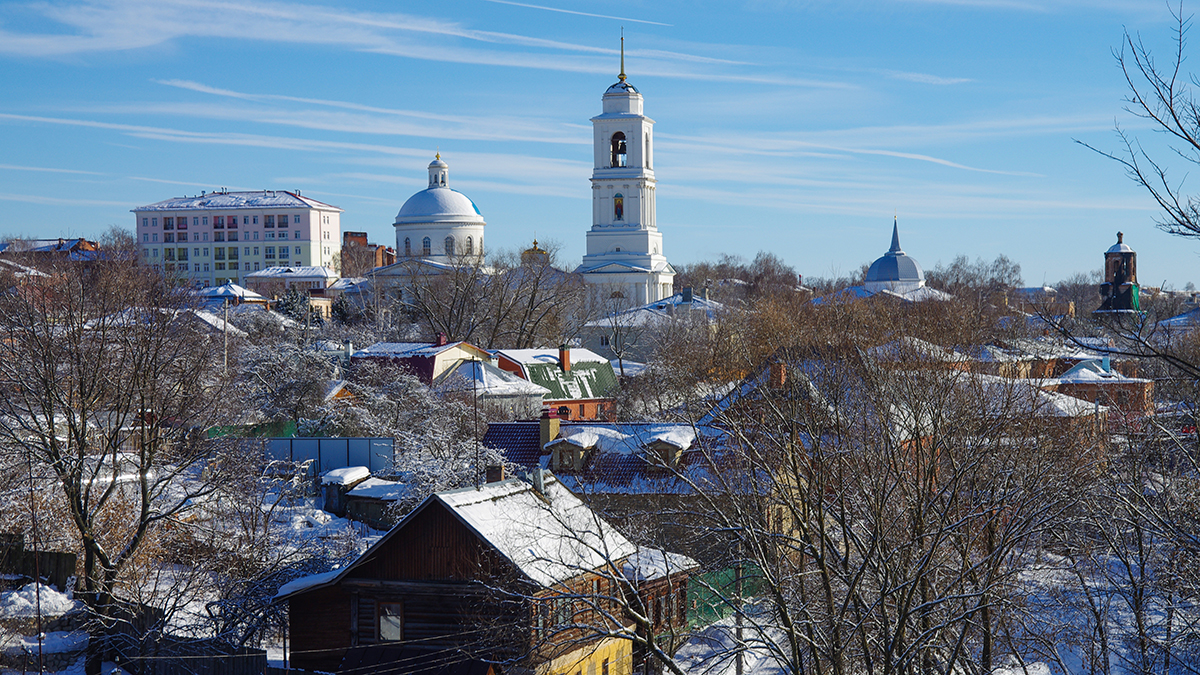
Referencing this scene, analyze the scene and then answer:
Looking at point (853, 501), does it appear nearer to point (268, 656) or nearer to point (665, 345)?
point (268, 656)

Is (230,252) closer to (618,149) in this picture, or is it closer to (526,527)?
(618,149)

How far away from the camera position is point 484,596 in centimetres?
1762

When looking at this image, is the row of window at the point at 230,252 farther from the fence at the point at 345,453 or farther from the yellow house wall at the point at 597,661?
the yellow house wall at the point at 597,661

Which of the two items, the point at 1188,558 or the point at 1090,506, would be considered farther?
the point at 1090,506

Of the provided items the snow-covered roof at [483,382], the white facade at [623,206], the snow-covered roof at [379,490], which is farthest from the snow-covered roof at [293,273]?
the snow-covered roof at [379,490]

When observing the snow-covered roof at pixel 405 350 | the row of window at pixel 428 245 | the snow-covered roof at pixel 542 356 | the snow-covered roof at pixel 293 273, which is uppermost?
the row of window at pixel 428 245

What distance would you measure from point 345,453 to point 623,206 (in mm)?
47820

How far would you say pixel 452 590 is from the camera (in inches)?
715

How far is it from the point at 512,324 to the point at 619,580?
164ft

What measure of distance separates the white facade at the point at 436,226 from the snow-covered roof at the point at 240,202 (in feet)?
171

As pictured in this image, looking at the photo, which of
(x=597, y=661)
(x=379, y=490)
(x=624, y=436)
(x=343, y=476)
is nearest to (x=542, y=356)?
(x=343, y=476)

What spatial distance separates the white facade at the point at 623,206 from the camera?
7788 centimetres

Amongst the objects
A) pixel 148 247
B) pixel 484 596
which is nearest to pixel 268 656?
pixel 484 596

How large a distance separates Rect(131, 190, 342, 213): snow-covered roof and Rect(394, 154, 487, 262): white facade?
171ft
